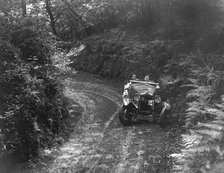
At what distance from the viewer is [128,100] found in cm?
1458

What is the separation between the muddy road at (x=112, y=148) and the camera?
10414 millimetres

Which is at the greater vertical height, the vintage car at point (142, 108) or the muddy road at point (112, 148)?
the vintage car at point (142, 108)

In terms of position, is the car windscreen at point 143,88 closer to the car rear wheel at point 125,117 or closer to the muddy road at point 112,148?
the car rear wheel at point 125,117

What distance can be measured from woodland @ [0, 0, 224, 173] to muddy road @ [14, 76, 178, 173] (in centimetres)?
81

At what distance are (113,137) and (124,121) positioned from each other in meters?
1.40

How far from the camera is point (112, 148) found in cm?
1200

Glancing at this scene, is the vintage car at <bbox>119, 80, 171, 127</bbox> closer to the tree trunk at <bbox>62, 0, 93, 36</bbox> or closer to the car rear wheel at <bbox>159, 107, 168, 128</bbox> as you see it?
the car rear wheel at <bbox>159, 107, 168, 128</bbox>

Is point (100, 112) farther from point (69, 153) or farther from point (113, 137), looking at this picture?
point (69, 153)

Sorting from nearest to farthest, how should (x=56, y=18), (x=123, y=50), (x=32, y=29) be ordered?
(x=32, y=29) → (x=123, y=50) → (x=56, y=18)

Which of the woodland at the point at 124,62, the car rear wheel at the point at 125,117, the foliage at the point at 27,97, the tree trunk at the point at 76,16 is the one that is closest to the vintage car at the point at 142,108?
the car rear wheel at the point at 125,117

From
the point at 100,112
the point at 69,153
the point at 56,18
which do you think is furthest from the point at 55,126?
the point at 56,18

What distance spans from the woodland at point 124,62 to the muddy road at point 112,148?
0.81 m

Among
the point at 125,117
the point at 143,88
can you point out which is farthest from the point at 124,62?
the point at 125,117

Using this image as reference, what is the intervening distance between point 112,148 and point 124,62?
12.5 meters
